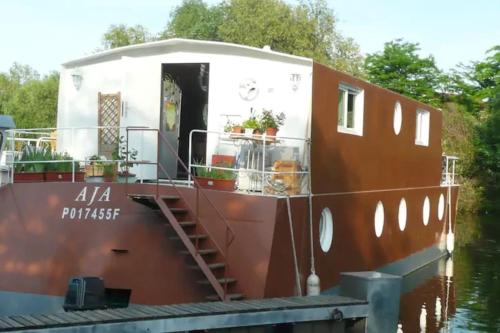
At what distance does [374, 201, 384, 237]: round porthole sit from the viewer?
17.3m

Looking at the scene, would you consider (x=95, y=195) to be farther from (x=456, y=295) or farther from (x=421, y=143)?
(x=421, y=143)

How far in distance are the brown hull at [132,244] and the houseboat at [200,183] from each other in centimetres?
2

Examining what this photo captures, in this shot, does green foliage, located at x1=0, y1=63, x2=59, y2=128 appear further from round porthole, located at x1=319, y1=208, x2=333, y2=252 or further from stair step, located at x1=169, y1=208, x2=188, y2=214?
stair step, located at x1=169, y1=208, x2=188, y2=214

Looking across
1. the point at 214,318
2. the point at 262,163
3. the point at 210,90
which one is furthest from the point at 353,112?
the point at 214,318

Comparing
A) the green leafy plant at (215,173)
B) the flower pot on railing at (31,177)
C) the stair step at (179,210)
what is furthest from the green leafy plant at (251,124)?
the flower pot on railing at (31,177)

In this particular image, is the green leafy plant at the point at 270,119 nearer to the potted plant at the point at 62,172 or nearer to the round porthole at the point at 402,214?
the potted plant at the point at 62,172

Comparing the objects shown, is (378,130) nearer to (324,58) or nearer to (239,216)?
(239,216)

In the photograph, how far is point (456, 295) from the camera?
1753cm

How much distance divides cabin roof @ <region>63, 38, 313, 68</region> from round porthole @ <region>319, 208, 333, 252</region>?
277 cm

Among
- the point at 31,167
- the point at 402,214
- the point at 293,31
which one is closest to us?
the point at 31,167

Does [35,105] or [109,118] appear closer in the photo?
[109,118]

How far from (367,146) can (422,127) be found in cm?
583

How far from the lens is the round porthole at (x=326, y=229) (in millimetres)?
14203

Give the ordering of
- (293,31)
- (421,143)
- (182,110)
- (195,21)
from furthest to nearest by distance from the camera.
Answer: (195,21) < (293,31) < (421,143) < (182,110)
